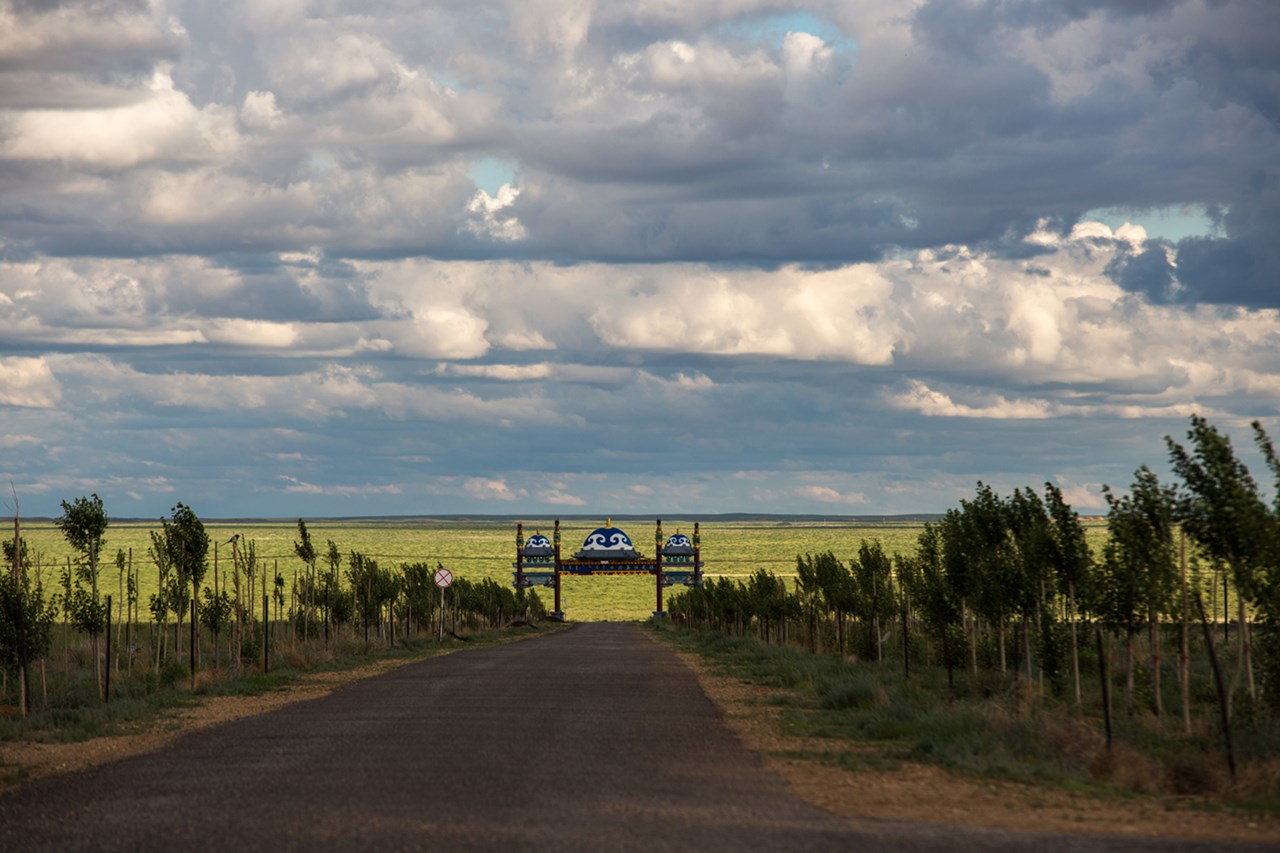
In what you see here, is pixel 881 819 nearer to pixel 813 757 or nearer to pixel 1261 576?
pixel 813 757

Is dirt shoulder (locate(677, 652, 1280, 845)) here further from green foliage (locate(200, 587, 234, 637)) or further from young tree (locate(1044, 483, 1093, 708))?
green foliage (locate(200, 587, 234, 637))

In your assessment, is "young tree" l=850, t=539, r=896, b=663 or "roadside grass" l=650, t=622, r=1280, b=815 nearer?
"roadside grass" l=650, t=622, r=1280, b=815

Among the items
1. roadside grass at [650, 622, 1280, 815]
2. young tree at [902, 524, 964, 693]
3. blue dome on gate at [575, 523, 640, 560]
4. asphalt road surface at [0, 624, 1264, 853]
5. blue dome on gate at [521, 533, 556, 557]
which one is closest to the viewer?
asphalt road surface at [0, 624, 1264, 853]

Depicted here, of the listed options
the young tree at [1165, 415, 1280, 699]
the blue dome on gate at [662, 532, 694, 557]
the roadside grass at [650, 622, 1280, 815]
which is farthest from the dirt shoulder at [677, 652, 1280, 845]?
the blue dome on gate at [662, 532, 694, 557]

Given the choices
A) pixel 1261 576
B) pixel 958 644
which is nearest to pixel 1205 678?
pixel 958 644

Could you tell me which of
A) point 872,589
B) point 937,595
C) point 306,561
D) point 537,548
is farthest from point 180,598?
point 537,548

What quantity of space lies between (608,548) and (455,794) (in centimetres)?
10017

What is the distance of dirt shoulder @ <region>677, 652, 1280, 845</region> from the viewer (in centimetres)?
1240

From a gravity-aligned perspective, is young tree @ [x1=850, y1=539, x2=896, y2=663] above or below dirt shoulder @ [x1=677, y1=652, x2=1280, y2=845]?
above

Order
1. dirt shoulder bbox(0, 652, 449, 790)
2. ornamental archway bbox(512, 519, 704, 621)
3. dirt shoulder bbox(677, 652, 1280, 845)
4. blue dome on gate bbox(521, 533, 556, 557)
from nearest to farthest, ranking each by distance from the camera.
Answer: dirt shoulder bbox(677, 652, 1280, 845) < dirt shoulder bbox(0, 652, 449, 790) < ornamental archway bbox(512, 519, 704, 621) < blue dome on gate bbox(521, 533, 556, 557)

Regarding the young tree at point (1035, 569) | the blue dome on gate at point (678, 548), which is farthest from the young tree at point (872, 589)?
the blue dome on gate at point (678, 548)

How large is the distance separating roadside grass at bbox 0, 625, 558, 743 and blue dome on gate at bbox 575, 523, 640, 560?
6258 centimetres

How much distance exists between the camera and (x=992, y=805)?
543 inches

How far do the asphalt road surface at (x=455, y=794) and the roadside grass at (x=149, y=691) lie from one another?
2486 millimetres
